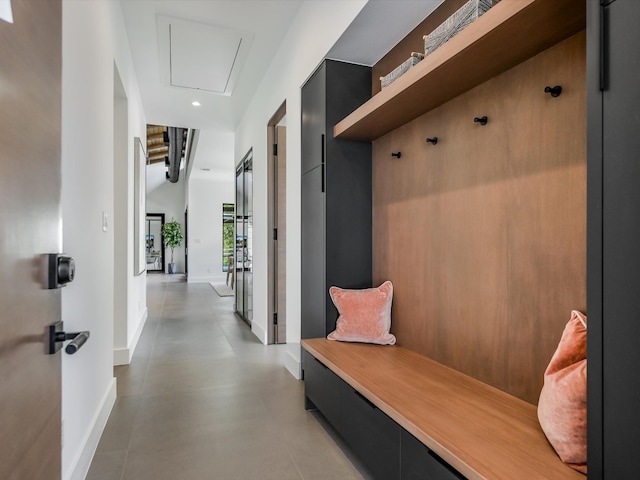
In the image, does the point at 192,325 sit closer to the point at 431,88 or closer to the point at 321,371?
the point at 321,371

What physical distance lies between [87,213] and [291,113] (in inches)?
77.6

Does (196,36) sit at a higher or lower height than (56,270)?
higher

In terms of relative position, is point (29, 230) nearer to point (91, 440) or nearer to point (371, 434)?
point (371, 434)

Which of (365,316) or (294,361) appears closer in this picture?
(365,316)

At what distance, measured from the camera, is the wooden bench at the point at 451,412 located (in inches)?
43.3

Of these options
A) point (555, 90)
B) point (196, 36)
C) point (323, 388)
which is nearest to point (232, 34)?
point (196, 36)

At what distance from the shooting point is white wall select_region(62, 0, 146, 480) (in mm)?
1666

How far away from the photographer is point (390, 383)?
1.72 metres

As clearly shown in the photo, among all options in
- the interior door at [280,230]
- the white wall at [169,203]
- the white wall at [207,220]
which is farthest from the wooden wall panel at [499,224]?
the white wall at [169,203]

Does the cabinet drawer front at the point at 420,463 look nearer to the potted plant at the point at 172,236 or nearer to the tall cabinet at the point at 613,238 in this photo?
the tall cabinet at the point at 613,238

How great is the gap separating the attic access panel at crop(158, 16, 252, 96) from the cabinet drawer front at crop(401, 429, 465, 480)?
3413 millimetres

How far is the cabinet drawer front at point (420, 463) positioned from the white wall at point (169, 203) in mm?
15472

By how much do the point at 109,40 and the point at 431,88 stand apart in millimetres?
2251

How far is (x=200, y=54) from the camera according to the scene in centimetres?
374
